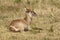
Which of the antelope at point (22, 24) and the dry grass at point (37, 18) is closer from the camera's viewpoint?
the dry grass at point (37, 18)

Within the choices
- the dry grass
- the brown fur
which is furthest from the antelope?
the dry grass

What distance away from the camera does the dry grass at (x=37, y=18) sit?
829 cm

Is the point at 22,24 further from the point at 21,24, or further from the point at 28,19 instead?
the point at 28,19

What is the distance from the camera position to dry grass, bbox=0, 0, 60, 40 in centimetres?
829

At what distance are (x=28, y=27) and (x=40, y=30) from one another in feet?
1.45

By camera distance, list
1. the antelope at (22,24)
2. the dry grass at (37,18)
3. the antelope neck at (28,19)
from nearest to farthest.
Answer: the dry grass at (37,18) → the antelope at (22,24) → the antelope neck at (28,19)

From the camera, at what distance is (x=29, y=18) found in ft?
31.7

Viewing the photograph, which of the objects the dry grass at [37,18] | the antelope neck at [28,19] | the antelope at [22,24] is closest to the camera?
the dry grass at [37,18]

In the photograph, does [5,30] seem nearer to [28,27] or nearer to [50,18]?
[28,27]

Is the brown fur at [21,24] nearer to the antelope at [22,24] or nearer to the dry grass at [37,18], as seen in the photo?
the antelope at [22,24]

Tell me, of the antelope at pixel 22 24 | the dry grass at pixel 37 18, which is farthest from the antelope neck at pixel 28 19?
the dry grass at pixel 37 18

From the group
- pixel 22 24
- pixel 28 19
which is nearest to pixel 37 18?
pixel 28 19

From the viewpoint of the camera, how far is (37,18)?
10.2 meters

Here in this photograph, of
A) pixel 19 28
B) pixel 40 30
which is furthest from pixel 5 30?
pixel 40 30
